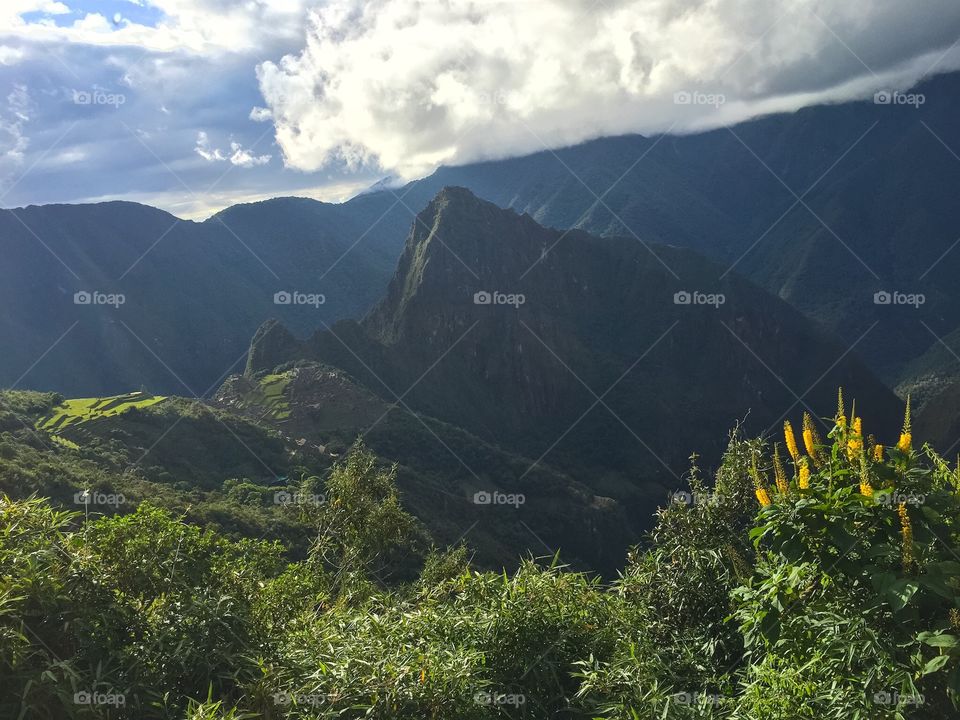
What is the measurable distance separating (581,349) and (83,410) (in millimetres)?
118917

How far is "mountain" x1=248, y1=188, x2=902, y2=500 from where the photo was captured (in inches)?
5226

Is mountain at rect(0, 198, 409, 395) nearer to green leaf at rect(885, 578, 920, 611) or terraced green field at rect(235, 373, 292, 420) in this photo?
terraced green field at rect(235, 373, 292, 420)

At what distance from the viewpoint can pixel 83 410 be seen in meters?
64.6

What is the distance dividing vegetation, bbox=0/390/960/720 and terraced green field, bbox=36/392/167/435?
2163 inches

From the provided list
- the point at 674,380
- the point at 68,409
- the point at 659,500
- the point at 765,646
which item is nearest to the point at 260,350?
the point at 68,409

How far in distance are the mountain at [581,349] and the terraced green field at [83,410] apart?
3871cm

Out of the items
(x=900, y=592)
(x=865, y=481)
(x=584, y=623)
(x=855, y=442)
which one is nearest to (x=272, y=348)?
(x=584, y=623)

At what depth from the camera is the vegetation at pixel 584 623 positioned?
5344 millimetres

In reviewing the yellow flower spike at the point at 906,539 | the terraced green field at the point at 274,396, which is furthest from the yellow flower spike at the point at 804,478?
the terraced green field at the point at 274,396

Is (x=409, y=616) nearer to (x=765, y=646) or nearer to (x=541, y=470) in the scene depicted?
(x=765, y=646)

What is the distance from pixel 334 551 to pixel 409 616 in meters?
7.49

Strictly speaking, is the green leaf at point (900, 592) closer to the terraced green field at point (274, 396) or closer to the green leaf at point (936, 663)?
the green leaf at point (936, 663)

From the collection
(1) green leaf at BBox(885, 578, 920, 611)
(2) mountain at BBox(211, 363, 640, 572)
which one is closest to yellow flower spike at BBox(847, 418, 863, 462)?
(1) green leaf at BBox(885, 578, 920, 611)

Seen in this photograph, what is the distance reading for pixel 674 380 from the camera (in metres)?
163
